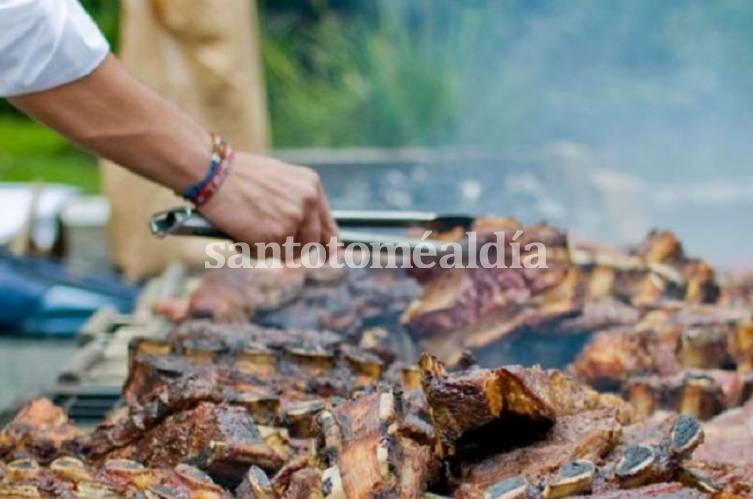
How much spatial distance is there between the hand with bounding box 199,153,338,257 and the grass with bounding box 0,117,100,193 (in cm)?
926

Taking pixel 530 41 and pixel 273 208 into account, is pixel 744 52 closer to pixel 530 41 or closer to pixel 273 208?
pixel 530 41

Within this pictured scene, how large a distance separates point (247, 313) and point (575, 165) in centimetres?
417

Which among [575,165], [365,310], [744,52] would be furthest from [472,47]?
[365,310]

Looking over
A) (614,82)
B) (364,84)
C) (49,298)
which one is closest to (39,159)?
(364,84)

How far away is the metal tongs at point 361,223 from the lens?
10.8ft

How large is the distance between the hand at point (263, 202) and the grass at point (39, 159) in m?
9.26

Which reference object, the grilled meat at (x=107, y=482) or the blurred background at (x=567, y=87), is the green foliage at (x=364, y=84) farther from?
the grilled meat at (x=107, y=482)

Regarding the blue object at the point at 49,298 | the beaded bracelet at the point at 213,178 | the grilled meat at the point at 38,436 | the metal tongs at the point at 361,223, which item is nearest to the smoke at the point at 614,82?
the blue object at the point at 49,298

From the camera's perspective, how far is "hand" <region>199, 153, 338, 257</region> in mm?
3256

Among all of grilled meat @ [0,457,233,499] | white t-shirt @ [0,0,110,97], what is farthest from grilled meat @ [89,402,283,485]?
white t-shirt @ [0,0,110,97]

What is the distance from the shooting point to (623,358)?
362 centimetres

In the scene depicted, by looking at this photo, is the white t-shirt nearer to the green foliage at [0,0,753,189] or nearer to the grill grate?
the grill grate

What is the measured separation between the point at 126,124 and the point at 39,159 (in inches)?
450

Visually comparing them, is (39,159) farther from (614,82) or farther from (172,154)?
(172,154)
